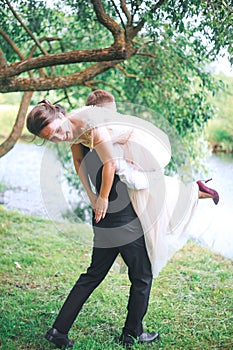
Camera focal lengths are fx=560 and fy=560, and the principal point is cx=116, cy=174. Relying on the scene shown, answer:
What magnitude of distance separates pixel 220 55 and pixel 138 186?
1.33 meters

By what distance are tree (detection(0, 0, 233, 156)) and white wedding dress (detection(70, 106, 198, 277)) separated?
0.82 m

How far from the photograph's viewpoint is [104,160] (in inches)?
99.3

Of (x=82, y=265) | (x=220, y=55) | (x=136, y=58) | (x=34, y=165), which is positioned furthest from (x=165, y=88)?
(x=34, y=165)

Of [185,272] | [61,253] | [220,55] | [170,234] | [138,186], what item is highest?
[220,55]

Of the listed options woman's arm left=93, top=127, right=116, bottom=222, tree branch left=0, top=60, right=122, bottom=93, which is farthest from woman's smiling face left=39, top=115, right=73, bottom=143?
tree branch left=0, top=60, right=122, bottom=93

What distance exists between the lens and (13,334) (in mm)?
2959

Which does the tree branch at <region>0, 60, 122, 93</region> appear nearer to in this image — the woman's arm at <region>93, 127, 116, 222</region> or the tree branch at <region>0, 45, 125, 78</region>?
the tree branch at <region>0, 45, 125, 78</region>

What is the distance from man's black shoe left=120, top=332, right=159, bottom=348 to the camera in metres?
2.84

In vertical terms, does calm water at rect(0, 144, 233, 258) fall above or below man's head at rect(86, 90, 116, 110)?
below

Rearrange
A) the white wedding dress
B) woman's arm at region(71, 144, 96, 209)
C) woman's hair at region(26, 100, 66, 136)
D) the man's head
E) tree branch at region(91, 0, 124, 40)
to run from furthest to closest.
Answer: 1. tree branch at region(91, 0, 124, 40)
2. the man's head
3. woman's arm at region(71, 144, 96, 209)
4. the white wedding dress
5. woman's hair at region(26, 100, 66, 136)

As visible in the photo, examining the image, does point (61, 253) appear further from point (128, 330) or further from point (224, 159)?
point (224, 159)

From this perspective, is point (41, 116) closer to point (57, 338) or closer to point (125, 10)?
point (57, 338)

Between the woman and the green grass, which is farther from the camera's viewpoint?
the green grass

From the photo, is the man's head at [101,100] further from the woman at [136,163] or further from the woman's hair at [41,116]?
the woman's hair at [41,116]
